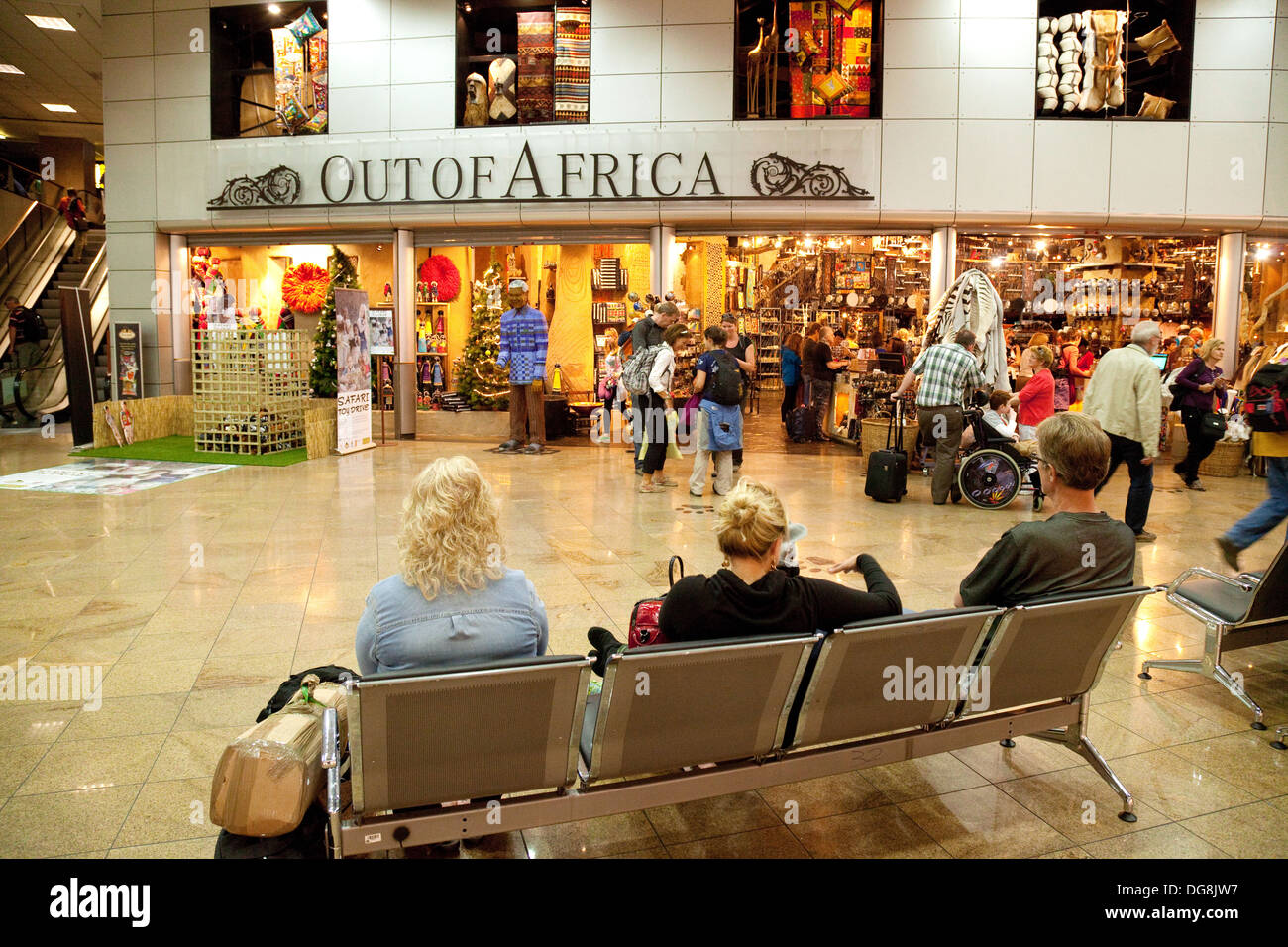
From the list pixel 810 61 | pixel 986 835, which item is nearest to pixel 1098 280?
pixel 810 61

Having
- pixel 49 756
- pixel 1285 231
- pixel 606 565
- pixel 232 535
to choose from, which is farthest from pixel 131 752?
pixel 1285 231

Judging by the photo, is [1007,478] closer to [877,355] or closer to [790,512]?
[790,512]

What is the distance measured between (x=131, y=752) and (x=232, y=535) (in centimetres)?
382

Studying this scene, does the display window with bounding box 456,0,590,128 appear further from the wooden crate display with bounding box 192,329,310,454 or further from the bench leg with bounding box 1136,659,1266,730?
the bench leg with bounding box 1136,659,1266,730

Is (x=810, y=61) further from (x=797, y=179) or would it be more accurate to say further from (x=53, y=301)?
(x=53, y=301)

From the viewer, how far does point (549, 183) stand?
13.0 metres

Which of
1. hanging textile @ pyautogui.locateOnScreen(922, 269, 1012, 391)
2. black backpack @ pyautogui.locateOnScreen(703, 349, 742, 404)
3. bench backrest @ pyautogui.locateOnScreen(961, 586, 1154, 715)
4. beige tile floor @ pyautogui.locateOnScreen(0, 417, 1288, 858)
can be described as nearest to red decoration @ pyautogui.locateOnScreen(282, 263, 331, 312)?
beige tile floor @ pyautogui.locateOnScreen(0, 417, 1288, 858)

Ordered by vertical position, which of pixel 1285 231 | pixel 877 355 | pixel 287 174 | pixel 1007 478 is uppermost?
pixel 287 174

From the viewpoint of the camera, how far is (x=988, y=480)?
8750 mm

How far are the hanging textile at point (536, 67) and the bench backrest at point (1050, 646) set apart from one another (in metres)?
11.9

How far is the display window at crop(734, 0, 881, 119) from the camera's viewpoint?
504 inches

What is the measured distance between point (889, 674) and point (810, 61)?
11994 millimetres

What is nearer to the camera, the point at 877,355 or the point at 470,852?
the point at 470,852
